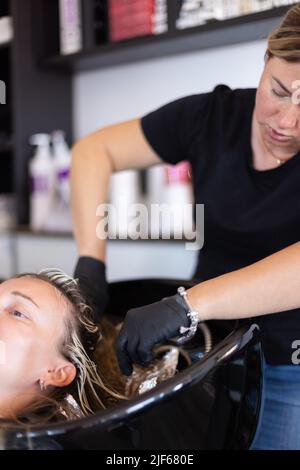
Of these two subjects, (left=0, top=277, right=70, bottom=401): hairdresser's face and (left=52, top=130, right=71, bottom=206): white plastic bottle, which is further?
(left=52, top=130, right=71, bottom=206): white plastic bottle

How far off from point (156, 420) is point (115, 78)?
5.77ft

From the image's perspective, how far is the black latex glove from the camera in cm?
76

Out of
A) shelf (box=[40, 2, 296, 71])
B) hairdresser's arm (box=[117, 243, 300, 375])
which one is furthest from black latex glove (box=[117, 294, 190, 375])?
shelf (box=[40, 2, 296, 71])

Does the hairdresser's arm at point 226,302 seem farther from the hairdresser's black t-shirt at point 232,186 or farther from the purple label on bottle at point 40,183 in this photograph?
the purple label on bottle at point 40,183

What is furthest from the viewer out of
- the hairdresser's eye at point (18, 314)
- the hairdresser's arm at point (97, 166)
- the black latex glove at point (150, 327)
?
the hairdresser's arm at point (97, 166)

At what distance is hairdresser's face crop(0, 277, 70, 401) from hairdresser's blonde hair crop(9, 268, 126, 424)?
2 centimetres

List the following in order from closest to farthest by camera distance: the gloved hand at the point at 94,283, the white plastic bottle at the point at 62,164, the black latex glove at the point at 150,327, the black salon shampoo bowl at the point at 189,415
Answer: the black salon shampoo bowl at the point at 189,415 → the black latex glove at the point at 150,327 → the gloved hand at the point at 94,283 → the white plastic bottle at the point at 62,164

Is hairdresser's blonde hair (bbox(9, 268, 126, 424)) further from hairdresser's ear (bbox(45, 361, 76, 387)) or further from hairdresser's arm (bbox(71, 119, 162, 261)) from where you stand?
hairdresser's arm (bbox(71, 119, 162, 261))

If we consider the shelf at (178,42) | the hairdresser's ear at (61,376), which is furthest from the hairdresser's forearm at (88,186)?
the shelf at (178,42)

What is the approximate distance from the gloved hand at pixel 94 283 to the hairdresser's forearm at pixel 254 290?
30 cm

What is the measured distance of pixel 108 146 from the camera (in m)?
1.23

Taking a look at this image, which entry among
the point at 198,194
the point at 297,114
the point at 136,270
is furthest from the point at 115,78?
the point at 297,114

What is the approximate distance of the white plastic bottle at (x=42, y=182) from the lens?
2111mm

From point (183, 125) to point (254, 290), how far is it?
0.49 meters
